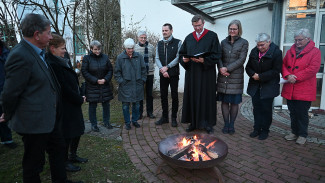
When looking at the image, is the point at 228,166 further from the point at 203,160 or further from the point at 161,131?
the point at 161,131

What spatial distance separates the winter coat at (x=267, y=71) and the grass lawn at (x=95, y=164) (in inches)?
107

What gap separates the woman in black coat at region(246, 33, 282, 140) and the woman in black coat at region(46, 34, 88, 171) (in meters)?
3.12

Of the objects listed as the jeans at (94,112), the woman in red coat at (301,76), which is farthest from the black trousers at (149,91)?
the woman in red coat at (301,76)

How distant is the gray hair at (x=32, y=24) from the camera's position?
2213 mm

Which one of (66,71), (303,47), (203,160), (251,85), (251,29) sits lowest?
(203,160)

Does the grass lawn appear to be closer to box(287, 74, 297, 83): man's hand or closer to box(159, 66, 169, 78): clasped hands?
box(159, 66, 169, 78): clasped hands

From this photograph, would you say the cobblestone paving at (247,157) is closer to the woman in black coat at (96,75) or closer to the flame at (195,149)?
the flame at (195,149)

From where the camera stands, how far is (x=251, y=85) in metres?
4.42

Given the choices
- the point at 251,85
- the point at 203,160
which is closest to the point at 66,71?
the point at 203,160

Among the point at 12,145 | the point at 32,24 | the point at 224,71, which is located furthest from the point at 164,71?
the point at 12,145

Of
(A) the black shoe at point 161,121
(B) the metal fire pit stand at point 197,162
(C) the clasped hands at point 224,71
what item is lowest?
(A) the black shoe at point 161,121

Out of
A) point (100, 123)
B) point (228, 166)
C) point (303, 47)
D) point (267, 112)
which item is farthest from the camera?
point (100, 123)

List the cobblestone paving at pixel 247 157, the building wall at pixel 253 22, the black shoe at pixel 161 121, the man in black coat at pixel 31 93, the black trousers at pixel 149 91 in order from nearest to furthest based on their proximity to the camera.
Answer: the man in black coat at pixel 31 93 → the cobblestone paving at pixel 247 157 → the black shoe at pixel 161 121 → the black trousers at pixel 149 91 → the building wall at pixel 253 22

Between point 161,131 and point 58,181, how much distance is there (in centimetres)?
245
